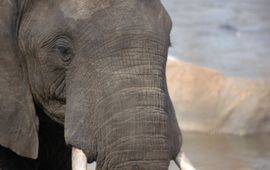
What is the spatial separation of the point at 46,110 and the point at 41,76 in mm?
172

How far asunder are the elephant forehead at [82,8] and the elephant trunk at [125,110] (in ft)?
0.61

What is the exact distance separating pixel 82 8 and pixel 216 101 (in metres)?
6.78

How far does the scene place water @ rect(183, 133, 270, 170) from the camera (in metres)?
11.1

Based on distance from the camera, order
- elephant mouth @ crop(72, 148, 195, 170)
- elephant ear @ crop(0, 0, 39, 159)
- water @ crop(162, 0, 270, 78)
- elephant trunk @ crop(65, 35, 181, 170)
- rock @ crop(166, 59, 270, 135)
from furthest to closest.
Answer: water @ crop(162, 0, 270, 78) < rock @ crop(166, 59, 270, 135) < elephant ear @ crop(0, 0, 39, 159) < elephant mouth @ crop(72, 148, 195, 170) < elephant trunk @ crop(65, 35, 181, 170)

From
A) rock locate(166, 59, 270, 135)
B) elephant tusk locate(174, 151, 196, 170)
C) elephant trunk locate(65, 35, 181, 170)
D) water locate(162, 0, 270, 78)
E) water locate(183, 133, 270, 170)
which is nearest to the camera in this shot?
elephant trunk locate(65, 35, 181, 170)

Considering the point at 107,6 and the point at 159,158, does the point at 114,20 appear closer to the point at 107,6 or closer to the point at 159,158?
the point at 107,6

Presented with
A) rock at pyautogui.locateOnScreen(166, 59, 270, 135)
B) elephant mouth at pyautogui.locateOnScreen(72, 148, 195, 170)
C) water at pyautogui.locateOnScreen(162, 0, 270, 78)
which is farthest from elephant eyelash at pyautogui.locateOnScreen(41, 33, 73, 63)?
water at pyautogui.locateOnScreen(162, 0, 270, 78)

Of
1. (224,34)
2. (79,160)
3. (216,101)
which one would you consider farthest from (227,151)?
(79,160)

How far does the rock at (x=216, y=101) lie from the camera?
1223 cm

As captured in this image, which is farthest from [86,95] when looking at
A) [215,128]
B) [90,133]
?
[215,128]

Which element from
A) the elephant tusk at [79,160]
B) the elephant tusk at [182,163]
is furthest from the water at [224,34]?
the elephant tusk at [79,160]

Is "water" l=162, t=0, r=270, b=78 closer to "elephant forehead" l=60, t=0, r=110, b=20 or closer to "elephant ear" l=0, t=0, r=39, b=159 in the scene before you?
"elephant ear" l=0, t=0, r=39, b=159

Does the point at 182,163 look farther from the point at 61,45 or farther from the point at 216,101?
the point at 216,101

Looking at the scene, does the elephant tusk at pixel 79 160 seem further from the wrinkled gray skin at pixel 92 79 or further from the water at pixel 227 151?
the water at pixel 227 151
